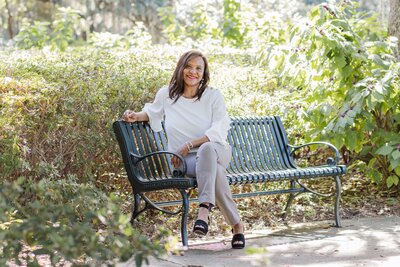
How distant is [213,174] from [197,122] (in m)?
0.59

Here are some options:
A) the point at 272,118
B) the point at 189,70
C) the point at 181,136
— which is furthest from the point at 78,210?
the point at 272,118

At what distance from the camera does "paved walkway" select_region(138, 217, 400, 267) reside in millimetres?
5473

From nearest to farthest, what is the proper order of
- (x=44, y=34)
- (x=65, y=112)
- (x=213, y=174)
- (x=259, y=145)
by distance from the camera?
(x=213, y=174) < (x=65, y=112) < (x=259, y=145) < (x=44, y=34)

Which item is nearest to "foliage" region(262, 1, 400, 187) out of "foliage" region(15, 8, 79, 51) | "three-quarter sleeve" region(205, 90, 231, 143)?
"three-quarter sleeve" region(205, 90, 231, 143)

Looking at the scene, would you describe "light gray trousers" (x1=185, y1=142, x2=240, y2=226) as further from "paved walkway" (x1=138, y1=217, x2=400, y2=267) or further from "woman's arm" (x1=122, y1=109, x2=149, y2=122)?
"woman's arm" (x1=122, y1=109, x2=149, y2=122)

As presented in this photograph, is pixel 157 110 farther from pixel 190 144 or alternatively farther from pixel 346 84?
pixel 346 84

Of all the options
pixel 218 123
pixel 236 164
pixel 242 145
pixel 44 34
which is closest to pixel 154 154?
pixel 218 123

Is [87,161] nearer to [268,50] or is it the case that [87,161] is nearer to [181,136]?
[181,136]

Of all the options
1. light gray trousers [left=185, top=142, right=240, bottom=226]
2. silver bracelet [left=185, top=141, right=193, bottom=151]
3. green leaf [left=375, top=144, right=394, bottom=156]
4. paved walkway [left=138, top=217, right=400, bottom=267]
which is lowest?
paved walkway [left=138, top=217, right=400, bottom=267]

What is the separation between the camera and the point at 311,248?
6016 mm

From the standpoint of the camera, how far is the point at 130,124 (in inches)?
255

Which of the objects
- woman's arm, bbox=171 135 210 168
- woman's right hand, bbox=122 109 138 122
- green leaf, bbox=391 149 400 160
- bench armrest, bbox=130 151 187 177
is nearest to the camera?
bench armrest, bbox=130 151 187 177

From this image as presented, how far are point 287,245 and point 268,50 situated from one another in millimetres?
2738

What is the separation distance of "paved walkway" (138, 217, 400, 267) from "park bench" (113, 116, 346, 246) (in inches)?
10.9
